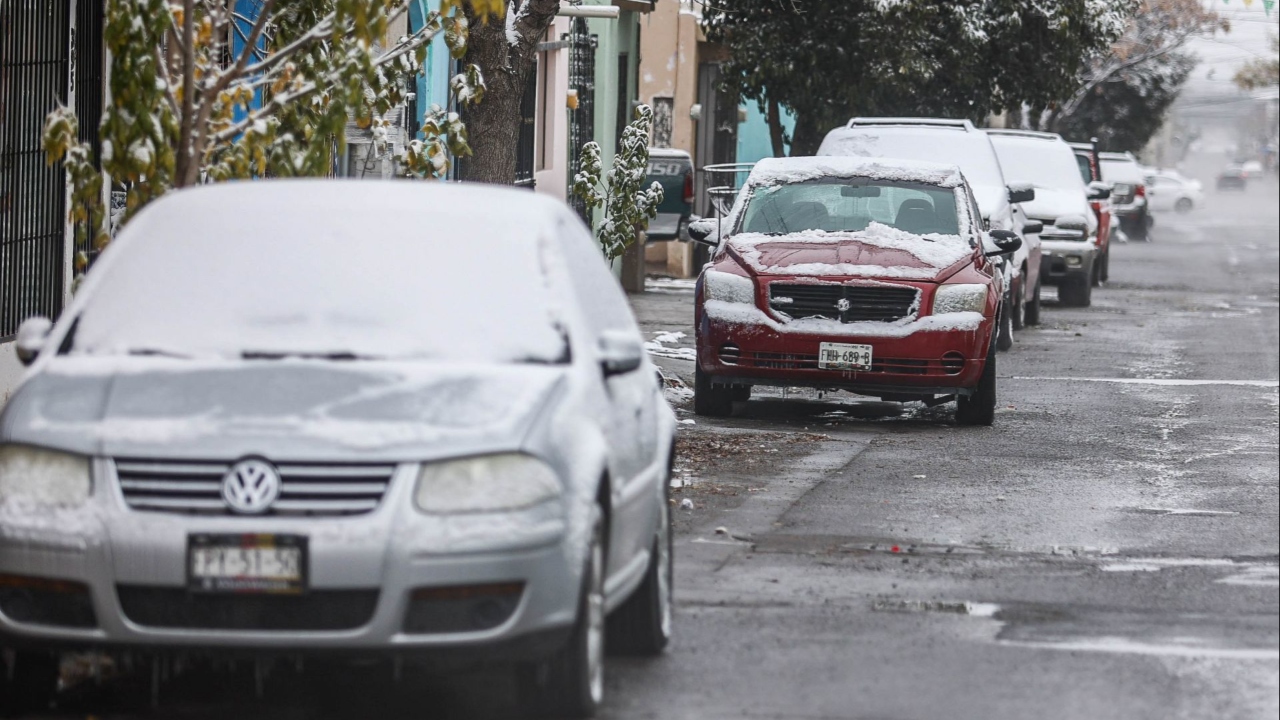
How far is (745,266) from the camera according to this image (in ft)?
47.0

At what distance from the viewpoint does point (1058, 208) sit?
90.6 ft

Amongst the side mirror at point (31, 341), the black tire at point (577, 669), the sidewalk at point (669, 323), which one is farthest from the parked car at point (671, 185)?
the black tire at point (577, 669)

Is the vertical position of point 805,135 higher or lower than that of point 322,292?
higher

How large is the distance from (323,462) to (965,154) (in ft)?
56.6

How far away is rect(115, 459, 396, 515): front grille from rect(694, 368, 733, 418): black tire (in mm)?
8851

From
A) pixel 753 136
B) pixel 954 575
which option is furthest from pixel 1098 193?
pixel 954 575

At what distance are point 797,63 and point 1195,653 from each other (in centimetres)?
2046

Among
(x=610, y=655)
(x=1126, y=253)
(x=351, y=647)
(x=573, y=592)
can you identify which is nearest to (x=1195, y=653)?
(x=610, y=655)

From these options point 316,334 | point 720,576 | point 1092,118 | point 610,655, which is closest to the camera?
point 316,334

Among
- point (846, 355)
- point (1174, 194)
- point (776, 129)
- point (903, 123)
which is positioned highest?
point (903, 123)

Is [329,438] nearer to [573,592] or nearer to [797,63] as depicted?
[573,592]

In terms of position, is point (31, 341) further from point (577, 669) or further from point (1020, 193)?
point (1020, 193)

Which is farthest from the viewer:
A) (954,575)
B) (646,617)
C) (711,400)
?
(711,400)

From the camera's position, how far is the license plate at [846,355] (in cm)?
1393
